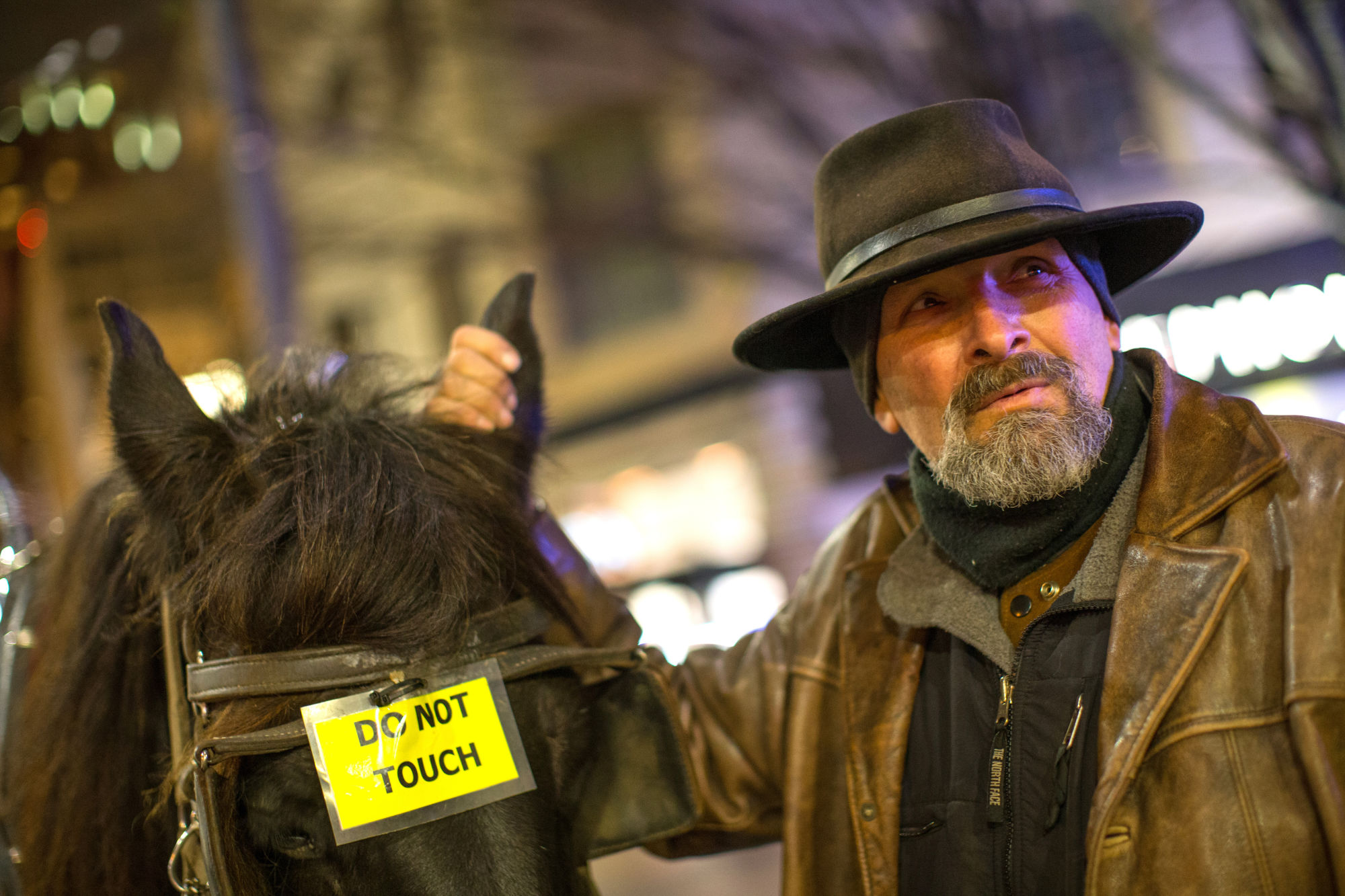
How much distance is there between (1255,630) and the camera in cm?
147

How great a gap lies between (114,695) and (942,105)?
5.75 ft

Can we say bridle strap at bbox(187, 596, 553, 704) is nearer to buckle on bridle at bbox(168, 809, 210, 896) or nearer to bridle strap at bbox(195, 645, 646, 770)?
bridle strap at bbox(195, 645, 646, 770)

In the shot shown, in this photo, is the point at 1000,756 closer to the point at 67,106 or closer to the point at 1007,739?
the point at 1007,739

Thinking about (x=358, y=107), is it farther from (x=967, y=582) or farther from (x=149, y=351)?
(x=967, y=582)

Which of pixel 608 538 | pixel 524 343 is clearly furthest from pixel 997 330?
pixel 608 538

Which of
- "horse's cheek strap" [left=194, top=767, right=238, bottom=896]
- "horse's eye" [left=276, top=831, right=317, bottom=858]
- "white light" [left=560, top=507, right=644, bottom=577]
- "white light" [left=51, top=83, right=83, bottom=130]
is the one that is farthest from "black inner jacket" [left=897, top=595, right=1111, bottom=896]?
"white light" [left=560, top=507, right=644, bottom=577]

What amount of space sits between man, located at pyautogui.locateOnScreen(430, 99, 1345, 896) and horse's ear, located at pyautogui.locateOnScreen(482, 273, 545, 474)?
68mm

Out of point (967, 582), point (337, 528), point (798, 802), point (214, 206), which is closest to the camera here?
point (337, 528)

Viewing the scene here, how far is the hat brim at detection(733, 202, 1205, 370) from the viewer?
1.60m

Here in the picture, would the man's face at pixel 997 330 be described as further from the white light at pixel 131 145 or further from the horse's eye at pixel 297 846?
the white light at pixel 131 145

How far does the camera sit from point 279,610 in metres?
1.53

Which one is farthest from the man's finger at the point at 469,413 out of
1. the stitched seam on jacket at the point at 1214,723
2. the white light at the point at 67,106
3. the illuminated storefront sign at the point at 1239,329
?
the illuminated storefront sign at the point at 1239,329

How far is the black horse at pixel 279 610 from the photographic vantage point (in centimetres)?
149

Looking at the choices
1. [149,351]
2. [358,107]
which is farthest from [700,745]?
[358,107]
